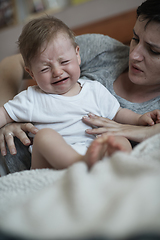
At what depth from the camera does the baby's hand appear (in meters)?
0.94

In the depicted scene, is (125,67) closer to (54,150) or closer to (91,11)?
(54,150)

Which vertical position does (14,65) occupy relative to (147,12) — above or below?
below

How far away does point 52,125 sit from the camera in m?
0.95

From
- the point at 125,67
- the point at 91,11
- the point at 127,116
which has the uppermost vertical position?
the point at 91,11

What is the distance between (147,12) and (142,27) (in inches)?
2.6

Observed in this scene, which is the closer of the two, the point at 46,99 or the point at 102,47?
the point at 46,99

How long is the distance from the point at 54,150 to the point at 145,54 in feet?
2.17

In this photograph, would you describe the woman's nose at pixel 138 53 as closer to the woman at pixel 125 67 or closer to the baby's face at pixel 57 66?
the woman at pixel 125 67

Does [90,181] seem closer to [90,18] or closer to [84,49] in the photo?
[84,49]

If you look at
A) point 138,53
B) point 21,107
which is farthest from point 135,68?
point 21,107

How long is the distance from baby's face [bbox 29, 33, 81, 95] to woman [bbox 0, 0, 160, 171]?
0.19m

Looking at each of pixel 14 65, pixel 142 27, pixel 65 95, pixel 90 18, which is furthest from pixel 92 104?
pixel 90 18

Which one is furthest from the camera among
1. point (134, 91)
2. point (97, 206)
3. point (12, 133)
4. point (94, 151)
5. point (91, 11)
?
point (91, 11)

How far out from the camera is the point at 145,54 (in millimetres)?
1030
